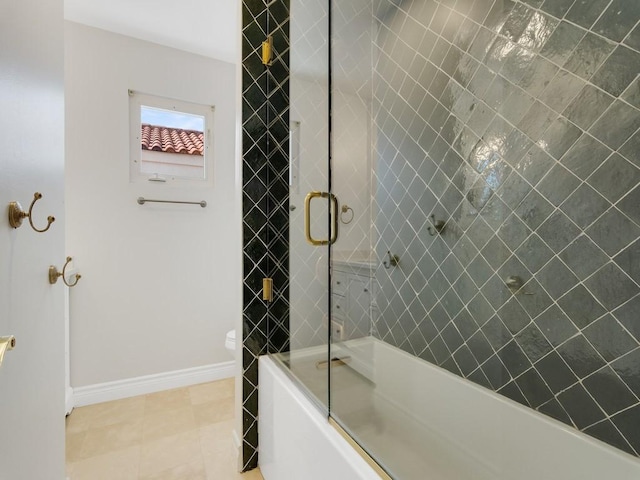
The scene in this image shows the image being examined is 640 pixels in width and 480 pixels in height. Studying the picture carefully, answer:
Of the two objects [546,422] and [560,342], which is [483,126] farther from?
[546,422]

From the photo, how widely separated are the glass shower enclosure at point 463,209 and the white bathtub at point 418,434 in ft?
0.09

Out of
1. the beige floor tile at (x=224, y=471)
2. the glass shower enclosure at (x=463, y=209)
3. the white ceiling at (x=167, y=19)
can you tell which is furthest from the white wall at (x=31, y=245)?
the white ceiling at (x=167, y=19)

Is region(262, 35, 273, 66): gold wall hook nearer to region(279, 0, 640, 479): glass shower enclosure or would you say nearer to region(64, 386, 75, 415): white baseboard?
region(279, 0, 640, 479): glass shower enclosure

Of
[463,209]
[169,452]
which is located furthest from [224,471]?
[463,209]

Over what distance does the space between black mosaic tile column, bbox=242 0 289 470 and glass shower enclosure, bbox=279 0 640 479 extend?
66 millimetres

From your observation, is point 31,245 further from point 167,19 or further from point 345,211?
point 167,19

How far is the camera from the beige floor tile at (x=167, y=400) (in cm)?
211

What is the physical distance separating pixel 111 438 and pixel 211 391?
2.20 feet

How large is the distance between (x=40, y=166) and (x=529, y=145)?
6.03 feet

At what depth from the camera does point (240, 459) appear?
1577mm

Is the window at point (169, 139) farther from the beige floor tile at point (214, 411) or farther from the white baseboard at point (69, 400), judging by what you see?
the beige floor tile at point (214, 411)

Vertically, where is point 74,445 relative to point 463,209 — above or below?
below

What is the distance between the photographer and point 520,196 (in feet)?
4.68

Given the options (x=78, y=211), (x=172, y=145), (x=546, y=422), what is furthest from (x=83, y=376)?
(x=546, y=422)
